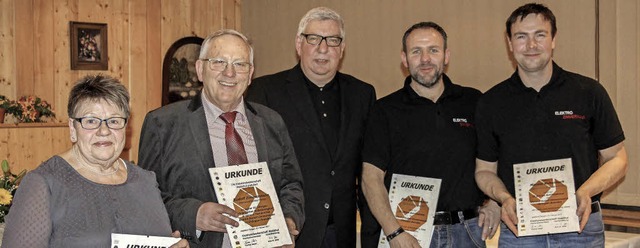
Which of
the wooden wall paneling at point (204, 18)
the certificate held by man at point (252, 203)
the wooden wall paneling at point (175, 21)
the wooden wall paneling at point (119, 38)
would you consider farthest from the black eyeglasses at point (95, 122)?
the wooden wall paneling at point (204, 18)

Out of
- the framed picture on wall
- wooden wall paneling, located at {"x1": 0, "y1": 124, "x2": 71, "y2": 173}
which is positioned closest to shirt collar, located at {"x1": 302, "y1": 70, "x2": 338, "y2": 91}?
wooden wall paneling, located at {"x1": 0, "y1": 124, "x2": 71, "y2": 173}

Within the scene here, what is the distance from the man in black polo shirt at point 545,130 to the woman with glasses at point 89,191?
4.73 ft

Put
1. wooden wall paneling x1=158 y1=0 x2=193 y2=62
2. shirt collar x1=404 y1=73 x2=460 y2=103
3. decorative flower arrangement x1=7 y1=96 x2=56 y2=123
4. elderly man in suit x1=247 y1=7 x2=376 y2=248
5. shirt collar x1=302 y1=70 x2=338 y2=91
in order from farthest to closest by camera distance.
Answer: wooden wall paneling x1=158 y1=0 x2=193 y2=62 → decorative flower arrangement x1=7 y1=96 x2=56 y2=123 → shirt collar x1=302 y1=70 x2=338 y2=91 → elderly man in suit x1=247 y1=7 x2=376 y2=248 → shirt collar x1=404 y1=73 x2=460 y2=103

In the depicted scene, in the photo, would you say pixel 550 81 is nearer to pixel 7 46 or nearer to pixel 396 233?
pixel 396 233

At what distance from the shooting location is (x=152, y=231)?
2.23m

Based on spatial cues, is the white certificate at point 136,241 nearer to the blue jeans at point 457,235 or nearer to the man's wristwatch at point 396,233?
the man's wristwatch at point 396,233

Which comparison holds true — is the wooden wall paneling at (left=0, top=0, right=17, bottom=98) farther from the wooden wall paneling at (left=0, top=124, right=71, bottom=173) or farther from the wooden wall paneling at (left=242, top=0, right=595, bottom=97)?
the wooden wall paneling at (left=242, top=0, right=595, bottom=97)

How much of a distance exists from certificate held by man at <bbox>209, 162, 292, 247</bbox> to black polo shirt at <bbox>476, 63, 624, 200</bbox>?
986 mm

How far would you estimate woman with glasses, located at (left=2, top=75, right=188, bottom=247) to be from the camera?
1985 millimetres

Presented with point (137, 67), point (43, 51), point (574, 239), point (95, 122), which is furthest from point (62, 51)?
point (574, 239)

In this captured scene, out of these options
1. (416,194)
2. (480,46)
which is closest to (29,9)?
(480,46)

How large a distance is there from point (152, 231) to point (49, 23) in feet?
19.1

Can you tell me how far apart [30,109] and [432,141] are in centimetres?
505

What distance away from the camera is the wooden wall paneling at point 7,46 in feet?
23.4
